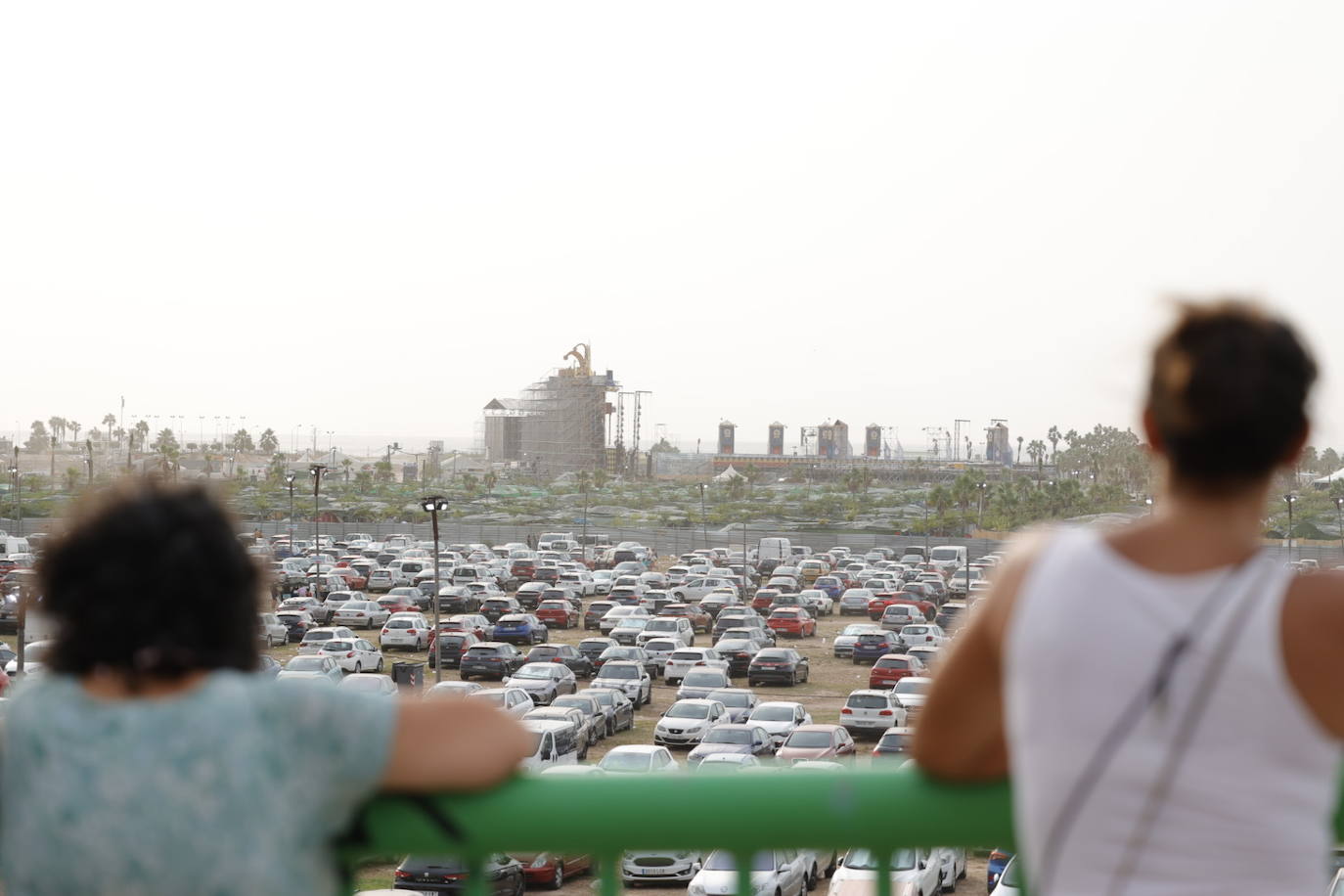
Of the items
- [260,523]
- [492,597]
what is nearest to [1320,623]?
[492,597]

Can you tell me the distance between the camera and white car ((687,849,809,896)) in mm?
2219

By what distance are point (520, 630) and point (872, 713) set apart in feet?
51.2

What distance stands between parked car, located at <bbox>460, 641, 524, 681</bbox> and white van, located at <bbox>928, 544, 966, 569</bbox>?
116 feet

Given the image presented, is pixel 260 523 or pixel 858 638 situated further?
pixel 260 523

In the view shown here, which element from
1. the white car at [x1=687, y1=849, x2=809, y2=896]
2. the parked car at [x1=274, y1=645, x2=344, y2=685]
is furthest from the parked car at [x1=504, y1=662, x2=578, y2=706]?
the white car at [x1=687, y1=849, x2=809, y2=896]

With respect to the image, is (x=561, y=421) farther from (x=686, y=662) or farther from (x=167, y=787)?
(x=167, y=787)

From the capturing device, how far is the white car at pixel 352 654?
33625 millimetres

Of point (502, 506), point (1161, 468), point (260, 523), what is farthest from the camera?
point (502, 506)

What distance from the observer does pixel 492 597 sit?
47.7 m

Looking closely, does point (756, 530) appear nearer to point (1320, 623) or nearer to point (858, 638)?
point (858, 638)

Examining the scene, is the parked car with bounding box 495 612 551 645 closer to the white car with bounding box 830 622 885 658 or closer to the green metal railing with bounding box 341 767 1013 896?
the white car with bounding box 830 622 885 658

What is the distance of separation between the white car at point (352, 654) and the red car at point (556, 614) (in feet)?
36.5

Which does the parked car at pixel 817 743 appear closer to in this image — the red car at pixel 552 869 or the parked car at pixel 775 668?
the parked car at pixel 775 668

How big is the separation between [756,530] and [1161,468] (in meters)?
86.1
